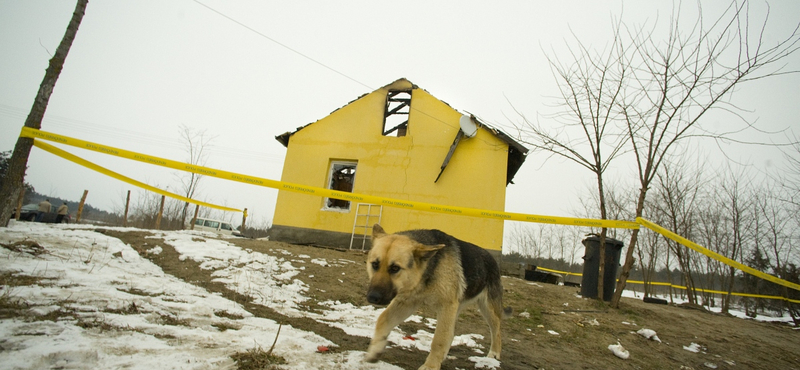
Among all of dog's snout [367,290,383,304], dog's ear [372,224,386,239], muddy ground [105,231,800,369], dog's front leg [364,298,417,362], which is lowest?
muddy ground [105,231,800,369]

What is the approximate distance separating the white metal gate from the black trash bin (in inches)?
252

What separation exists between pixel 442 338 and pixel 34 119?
8.01 m

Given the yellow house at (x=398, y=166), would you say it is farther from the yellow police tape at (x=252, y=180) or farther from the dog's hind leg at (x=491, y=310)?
the dog's hind leg at (x=491, y=310)

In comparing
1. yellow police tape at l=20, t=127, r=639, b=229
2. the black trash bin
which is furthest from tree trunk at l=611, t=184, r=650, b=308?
yellow police tape at l=20, t=127, r=639, b=229

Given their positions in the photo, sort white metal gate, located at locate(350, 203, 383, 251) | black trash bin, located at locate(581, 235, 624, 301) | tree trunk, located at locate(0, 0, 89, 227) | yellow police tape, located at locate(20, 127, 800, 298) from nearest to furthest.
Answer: yellow police tape, located at locate(20, 127, 800, 298), tree trunk, located at locate(0, 0, 89, 227), black trash bin, located at locate(581, 235, 624, 301), white metal gate, located at locate(350, 203, 383, 251)

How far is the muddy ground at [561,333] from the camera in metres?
3.79

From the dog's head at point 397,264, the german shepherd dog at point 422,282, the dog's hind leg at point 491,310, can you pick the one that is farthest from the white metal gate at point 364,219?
the dog's head at point 397,264

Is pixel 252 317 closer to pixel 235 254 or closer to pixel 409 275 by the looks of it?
pixel 409 275

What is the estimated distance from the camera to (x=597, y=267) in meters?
8.55

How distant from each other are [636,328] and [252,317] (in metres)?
6.49

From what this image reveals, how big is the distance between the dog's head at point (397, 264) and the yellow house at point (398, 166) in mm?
7676

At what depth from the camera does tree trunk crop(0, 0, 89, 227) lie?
18.5 feet

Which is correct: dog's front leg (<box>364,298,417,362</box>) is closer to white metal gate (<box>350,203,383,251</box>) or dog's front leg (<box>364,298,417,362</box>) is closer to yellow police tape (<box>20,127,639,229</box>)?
yellow police tape (<box>20,127,639,229</box>)

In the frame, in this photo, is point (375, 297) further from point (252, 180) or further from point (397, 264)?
point (252, 180)
